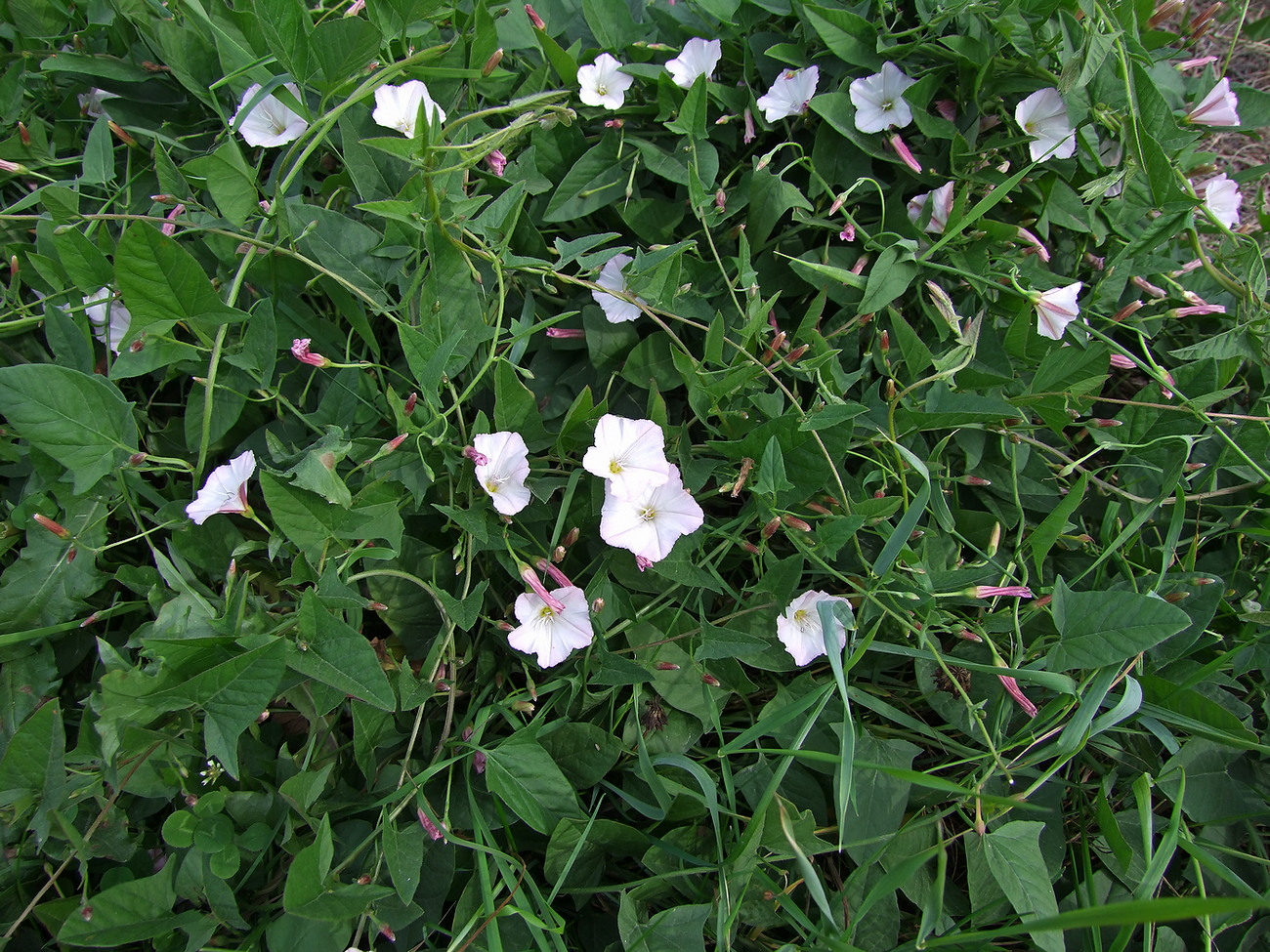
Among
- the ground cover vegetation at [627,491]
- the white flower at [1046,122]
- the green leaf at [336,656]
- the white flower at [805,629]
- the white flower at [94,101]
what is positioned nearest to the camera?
the green leaf at [336,656]

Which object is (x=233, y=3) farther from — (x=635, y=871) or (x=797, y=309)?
(x=635, y=871)

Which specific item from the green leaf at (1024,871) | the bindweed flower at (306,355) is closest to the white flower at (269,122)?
the bindweed flower at (306,355)

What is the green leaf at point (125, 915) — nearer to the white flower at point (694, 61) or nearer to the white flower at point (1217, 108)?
the white flower at point (694, 61)

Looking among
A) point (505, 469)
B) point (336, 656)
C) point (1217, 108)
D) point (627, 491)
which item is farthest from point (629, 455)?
point (1217, 108)

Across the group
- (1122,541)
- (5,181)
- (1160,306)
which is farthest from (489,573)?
(1160,306)

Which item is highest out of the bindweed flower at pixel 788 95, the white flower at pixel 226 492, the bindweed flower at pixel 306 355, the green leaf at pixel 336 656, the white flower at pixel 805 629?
the bindweed flower at pixel 788 95

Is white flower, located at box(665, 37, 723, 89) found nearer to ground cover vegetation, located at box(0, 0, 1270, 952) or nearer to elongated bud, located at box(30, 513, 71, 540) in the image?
ground cover vegetation, located at box(0, 0, 1270, 952)
